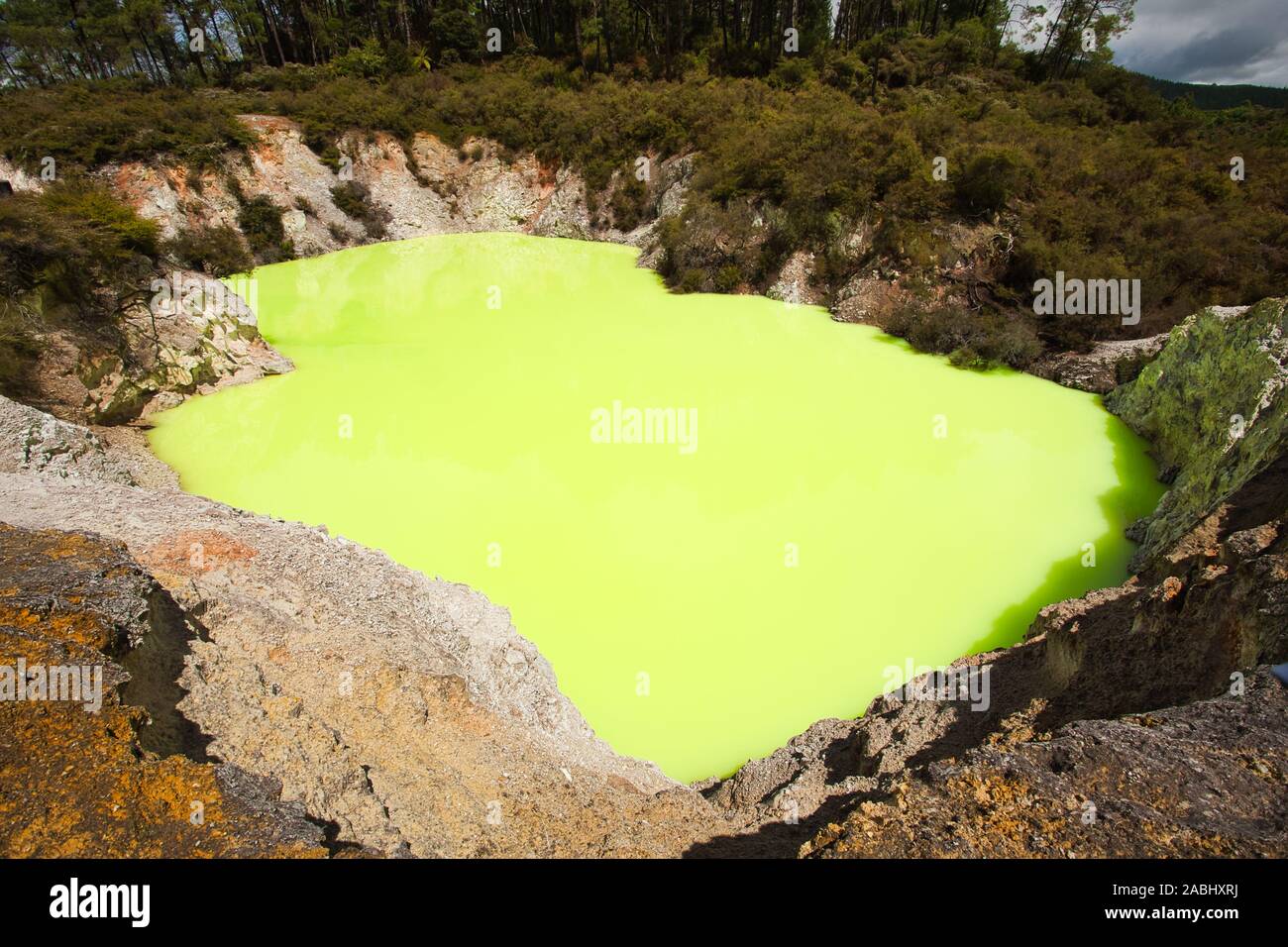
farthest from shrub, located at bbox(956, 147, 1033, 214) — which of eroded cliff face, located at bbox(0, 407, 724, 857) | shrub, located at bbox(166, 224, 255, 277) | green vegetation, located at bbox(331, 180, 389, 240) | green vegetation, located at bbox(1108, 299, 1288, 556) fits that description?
shrub, located at bbox(166, 224, 255, 277)

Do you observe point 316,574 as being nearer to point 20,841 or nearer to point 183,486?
point 20,841

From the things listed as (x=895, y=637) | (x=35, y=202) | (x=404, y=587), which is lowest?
(x=895, y=637)

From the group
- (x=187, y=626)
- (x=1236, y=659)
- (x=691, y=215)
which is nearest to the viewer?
(x=1236, y=659)

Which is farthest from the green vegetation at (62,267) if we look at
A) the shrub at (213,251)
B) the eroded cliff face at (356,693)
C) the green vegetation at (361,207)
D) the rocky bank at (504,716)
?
the green vegetation at (361,207)

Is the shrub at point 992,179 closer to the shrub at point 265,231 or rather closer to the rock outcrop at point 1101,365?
the rock outcrop at point 1101,365

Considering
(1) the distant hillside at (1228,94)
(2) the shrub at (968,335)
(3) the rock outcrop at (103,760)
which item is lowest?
(3) the rock outcrop at (103,760)

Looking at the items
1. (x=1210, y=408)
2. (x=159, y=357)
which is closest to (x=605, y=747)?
(x=1210, y=408)

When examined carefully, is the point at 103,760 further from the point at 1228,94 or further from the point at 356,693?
the point at 1228,94
